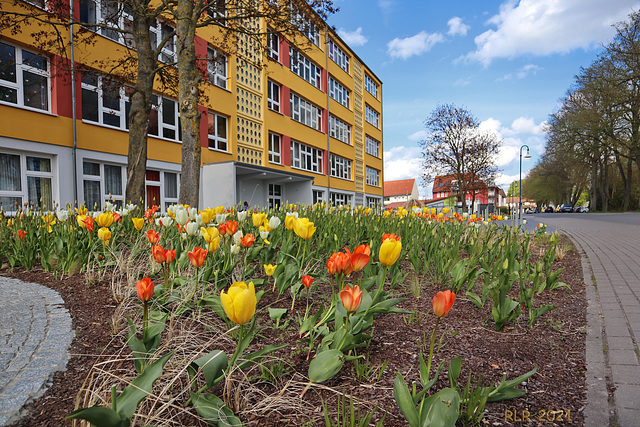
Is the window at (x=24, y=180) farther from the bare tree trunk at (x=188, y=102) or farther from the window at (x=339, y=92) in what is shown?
the window at (x=339, y=92)

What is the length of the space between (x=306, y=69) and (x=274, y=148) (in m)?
6.89

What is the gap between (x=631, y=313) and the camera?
3.07m

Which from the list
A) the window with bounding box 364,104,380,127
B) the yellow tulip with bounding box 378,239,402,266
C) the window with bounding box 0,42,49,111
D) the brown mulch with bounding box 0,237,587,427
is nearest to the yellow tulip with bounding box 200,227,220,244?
the brown mulch with bounding box 0,237,587,427

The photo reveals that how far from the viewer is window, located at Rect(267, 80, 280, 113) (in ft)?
70.5

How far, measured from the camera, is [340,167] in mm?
30188

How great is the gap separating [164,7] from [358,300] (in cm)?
988

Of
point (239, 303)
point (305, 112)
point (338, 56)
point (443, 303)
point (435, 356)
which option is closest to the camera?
point (239, 303)

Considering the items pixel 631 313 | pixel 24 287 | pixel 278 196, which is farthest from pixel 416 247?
pixel 278 196

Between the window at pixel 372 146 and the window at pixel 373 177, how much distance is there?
63.3 inches

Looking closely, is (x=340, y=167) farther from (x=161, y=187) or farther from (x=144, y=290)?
(x=144, y=290)

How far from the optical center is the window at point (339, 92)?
95.2ft

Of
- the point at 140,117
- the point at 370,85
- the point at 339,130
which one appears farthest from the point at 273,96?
the point at 370,85

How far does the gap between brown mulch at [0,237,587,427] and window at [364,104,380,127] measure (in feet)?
111

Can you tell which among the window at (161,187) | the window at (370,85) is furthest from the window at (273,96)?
the window at (370,85)
